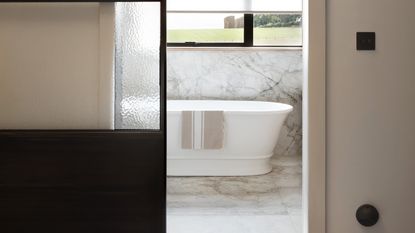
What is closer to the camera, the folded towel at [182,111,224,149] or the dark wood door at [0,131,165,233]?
the dark wood door at [0,131,165,233]

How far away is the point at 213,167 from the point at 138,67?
6.81 feet

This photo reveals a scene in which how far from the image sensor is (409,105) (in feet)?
6.19

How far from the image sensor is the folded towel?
3543 mm

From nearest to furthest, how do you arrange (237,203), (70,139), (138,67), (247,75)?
(70,139), (138,67), (237,203), (247,75)

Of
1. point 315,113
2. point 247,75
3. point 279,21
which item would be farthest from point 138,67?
point 279,21

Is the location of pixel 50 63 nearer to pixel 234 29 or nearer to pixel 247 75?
pixel 247 75

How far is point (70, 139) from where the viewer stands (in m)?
1.67

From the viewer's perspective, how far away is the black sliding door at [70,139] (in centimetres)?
168

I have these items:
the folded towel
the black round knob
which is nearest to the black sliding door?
the black round knob

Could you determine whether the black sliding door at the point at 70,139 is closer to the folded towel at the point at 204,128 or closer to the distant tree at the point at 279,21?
the folded towel at the point at 204,128

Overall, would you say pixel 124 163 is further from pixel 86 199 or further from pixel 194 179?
pixel 194 179

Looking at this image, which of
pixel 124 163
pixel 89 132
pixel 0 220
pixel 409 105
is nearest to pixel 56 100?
pixel 89 132

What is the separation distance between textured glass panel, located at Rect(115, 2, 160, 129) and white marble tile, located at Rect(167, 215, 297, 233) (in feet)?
3.22

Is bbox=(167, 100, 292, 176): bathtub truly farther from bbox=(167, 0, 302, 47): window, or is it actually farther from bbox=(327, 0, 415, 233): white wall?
bbox=(327, 0, 415, 233): white wall
